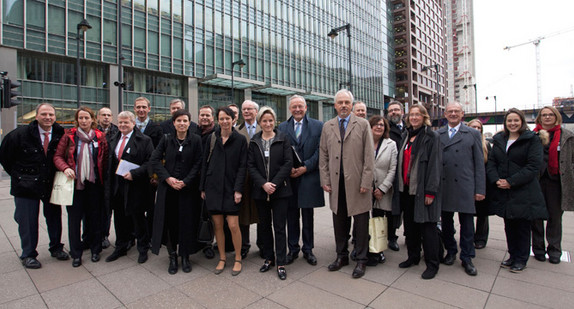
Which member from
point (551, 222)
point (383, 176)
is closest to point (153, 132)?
point (383, 176)

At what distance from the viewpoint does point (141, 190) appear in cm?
461

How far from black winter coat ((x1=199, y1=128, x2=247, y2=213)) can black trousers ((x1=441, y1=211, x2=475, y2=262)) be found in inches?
111

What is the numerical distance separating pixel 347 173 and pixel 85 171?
12.0 feet

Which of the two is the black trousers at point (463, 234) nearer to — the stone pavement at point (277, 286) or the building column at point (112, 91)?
the stone pavement at point (277, 286)

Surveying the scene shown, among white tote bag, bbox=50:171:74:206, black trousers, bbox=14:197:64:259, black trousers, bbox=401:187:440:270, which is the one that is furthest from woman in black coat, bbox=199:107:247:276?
black trousers, bbox=14:197:64:259

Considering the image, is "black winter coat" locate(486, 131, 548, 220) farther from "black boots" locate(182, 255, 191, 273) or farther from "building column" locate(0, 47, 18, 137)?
"building column" locate(0, 47, 18, 137)

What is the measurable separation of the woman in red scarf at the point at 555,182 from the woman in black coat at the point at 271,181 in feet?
11.8

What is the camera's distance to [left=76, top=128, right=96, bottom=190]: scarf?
4520 mm

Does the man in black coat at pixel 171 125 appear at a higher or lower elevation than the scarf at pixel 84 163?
higher

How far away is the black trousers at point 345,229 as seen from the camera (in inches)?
160

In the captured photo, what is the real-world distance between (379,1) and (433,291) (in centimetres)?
6489

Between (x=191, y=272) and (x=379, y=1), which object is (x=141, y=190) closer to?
(x=191, y=272)

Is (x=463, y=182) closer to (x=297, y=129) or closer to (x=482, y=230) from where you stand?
(x=482, y=230)

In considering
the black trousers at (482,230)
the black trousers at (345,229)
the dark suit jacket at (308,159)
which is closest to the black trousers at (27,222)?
the dark suit jacket at (308,159)
